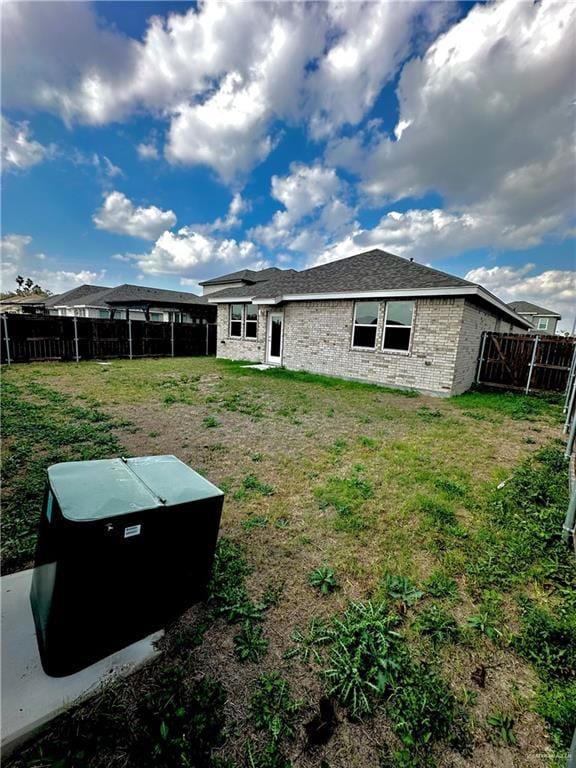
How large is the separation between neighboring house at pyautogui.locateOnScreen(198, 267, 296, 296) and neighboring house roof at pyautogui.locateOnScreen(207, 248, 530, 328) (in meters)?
9.83

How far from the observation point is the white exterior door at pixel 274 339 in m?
13.9

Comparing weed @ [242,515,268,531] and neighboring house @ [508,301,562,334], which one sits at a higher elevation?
neighboring house @ [508,301,562,334]

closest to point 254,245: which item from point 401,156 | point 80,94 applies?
point 401,156

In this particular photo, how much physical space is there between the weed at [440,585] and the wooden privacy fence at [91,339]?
1602 centimetres

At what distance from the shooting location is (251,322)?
15344 millimetres

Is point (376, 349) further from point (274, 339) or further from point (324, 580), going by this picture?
point (324, 580)

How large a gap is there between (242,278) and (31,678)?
26339 millimetres

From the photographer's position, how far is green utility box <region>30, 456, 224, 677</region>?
4.61 feet

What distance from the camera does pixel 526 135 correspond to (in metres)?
9.88

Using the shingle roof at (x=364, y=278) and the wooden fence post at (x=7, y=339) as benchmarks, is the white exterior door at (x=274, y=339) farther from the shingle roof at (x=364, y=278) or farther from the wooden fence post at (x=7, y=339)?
the wooden fence post at (x=7, y=339)

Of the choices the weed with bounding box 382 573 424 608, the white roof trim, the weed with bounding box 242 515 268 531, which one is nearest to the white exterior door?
the white roof trim

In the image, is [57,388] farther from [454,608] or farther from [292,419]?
[454,608]

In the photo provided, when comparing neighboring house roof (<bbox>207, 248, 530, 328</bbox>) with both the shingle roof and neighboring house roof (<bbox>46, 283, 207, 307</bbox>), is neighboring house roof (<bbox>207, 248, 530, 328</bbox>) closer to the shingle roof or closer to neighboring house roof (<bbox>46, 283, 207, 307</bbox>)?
the shingle roof

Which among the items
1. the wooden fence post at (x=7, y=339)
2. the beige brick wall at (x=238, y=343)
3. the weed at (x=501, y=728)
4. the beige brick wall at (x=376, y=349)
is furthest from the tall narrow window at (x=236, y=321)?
the weed at (x=501, y=728)
